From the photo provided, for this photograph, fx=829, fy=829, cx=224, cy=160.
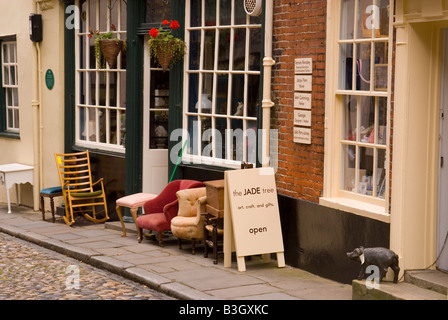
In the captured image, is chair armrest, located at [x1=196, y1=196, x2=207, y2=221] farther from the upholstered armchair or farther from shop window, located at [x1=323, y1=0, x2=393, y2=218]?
shop window, located at [x1=323, y1=0, x2=393, y2=218]

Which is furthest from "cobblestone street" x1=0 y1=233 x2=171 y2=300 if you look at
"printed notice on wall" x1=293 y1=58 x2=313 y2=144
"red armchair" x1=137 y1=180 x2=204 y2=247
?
"printed notice on wall" x1=293 y1=58 x2=313 y2=144

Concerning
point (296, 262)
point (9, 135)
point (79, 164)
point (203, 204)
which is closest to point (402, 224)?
point (296, 262)

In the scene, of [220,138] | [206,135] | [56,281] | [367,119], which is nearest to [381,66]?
[367,119]

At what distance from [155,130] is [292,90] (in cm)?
351

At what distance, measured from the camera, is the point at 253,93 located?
9961mm

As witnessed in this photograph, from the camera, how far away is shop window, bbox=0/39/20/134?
617 inches

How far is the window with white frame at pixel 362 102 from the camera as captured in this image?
7.95 metres

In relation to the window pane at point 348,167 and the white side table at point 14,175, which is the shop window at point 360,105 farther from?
the white side table at point 14,175

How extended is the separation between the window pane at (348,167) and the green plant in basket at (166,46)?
3.27 meters

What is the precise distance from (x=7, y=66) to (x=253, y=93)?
7528mm

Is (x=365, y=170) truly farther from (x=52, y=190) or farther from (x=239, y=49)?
(x=52, y=190)

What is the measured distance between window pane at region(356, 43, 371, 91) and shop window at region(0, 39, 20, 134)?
886 cm

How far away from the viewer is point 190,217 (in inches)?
397

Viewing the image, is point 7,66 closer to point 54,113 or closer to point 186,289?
point 54,113
